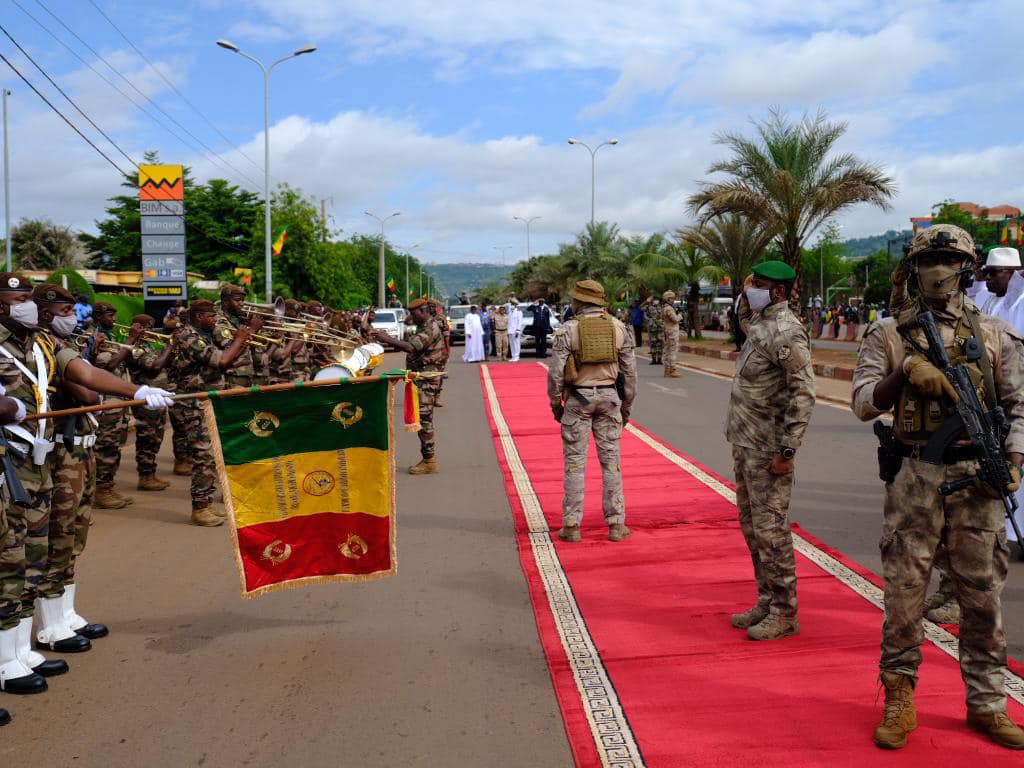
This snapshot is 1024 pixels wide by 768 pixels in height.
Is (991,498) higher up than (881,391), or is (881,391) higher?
(881,391)

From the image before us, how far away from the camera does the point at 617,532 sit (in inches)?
288

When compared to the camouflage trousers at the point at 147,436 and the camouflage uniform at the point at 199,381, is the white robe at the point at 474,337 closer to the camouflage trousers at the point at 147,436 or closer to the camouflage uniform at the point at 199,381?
the camouflage trousers at the point at 147,436

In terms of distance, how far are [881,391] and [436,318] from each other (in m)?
7.41

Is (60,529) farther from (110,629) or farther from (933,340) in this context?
(933,340)

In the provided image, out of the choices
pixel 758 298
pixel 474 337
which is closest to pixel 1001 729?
pixel 758 298

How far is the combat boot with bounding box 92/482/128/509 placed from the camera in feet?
30.2

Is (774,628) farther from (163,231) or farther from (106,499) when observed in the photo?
(163,231)

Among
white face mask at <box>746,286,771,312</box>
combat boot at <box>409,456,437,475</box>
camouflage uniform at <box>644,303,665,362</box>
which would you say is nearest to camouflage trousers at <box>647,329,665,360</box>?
camouflage uniform at <box>644,303,665,362</box>

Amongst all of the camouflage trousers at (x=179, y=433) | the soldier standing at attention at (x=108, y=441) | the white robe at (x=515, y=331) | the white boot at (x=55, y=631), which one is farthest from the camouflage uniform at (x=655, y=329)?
the white boot at (x=55, y=631)

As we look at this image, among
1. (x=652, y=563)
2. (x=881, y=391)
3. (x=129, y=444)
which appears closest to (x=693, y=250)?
(x=129, y=444)

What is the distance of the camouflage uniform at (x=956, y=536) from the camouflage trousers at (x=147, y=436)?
314 inches

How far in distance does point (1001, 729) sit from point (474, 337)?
25.2 metres

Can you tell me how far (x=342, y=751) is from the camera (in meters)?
3.96

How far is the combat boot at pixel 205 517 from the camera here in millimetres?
8266
